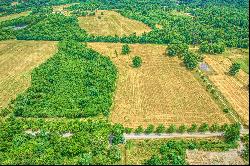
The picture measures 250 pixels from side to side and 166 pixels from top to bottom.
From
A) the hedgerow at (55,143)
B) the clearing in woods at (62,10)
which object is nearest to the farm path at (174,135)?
the hedgerow at (55,143)

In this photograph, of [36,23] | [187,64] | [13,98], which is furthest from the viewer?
[36,23]

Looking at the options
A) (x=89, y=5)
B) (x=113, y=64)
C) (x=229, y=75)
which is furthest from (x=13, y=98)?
(x=89, y=5)

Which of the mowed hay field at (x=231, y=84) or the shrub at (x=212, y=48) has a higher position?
the shrub at (x=212, y=48)

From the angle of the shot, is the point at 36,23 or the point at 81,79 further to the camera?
the point at 36,23

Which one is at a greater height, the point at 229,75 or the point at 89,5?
the point at 89,5

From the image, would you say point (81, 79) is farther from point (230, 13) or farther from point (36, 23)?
point (230, 13)

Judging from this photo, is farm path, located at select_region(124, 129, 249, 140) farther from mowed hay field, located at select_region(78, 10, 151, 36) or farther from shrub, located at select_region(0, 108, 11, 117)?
mowed hay field, located at select_region(78, 10, 151, 36)

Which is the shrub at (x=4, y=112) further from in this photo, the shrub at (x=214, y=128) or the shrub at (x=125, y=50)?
the shrub at (x=214, y=128)
